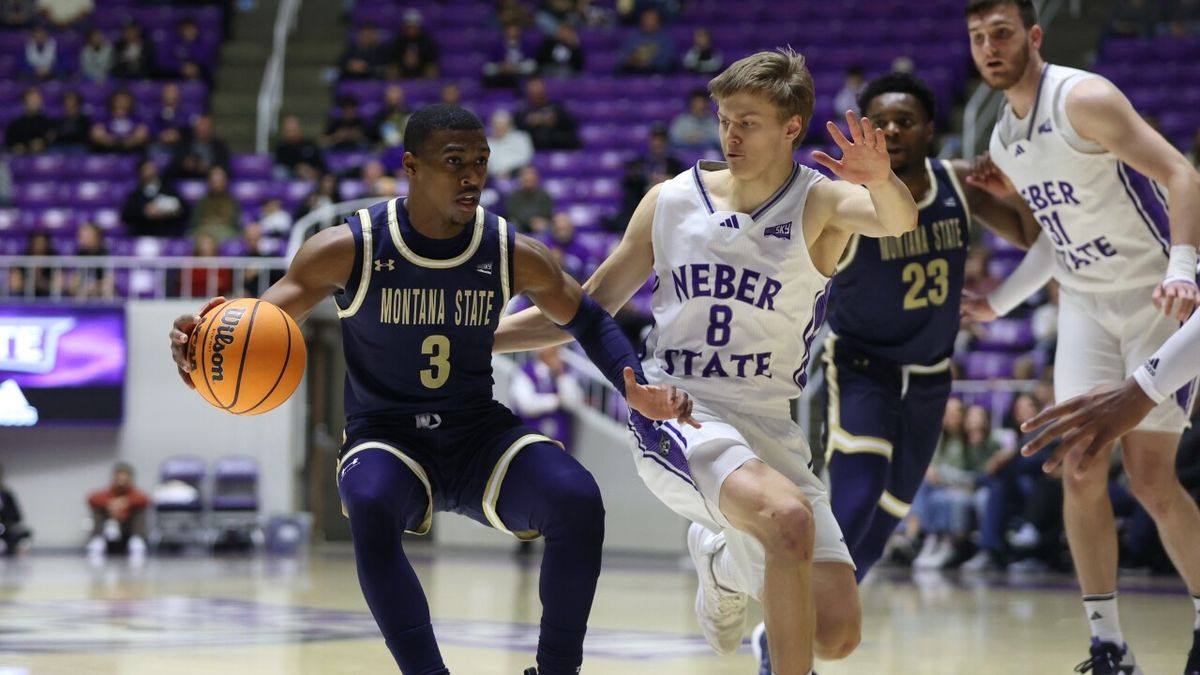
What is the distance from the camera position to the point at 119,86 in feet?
57.7

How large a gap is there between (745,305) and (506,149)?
38.1ft

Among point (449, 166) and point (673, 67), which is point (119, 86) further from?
point (449, 166)

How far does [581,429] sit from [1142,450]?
28.6 ft

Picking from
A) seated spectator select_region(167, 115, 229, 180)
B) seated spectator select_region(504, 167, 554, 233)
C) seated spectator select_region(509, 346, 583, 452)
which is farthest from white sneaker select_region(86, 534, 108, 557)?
seated spectator select_region(504, 167, 554, 233)

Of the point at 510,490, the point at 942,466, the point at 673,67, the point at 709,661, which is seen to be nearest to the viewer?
the point at 510,490

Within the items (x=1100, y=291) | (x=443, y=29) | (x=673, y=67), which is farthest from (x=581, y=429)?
(x=1100, y=291)

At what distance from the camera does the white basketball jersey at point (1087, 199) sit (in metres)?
5.14

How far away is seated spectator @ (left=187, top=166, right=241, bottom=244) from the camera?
1534 centimetres

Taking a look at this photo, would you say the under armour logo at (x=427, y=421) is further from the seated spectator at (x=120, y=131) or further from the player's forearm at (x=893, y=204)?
the seated spectator at (x=120, y=131)

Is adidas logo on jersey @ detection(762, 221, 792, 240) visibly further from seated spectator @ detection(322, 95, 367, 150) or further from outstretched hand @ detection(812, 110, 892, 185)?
seated spectator @ detection(322, 95, 367, 150)

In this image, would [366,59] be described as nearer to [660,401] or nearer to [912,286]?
[912,286]

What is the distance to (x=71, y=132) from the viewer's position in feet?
55.6

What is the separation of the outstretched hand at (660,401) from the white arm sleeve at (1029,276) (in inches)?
81.4

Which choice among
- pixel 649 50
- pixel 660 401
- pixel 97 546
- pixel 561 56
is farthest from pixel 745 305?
pixel 561 56
